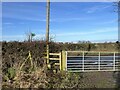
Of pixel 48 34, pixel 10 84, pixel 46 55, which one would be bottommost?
pixel 10 84

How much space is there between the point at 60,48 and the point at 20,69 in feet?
17.0

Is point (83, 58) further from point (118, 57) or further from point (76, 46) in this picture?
point (76, 46)

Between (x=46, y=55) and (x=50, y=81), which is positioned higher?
(x=46, y=55)

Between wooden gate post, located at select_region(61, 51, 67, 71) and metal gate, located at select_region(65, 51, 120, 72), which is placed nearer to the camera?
wooden gate post, located at select_region(61, 51, 67, 71)

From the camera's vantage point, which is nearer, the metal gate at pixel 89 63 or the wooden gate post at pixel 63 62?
the wooden gate post at pixel 63 62

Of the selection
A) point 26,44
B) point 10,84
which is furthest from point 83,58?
point 10,84

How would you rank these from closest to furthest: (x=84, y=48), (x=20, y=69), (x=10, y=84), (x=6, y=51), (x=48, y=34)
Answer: (x=10, y=84)
(x=20, y=69)
(x=6, y=51)
(x=48, y=34)
(x=84, y=48)

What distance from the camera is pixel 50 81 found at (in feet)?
29.6

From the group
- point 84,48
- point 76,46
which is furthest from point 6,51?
point 84,48

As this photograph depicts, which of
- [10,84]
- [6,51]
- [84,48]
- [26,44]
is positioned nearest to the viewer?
[10,84]

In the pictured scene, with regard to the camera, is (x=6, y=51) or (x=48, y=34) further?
(x=48, y=34)

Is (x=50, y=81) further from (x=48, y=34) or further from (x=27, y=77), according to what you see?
(x=48, y=34)

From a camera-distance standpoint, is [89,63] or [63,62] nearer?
[63,62]

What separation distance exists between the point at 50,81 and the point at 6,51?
4.25m
